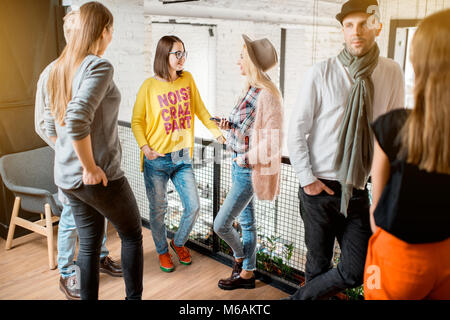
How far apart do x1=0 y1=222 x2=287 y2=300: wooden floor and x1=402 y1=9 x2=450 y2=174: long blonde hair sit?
4.96 feet

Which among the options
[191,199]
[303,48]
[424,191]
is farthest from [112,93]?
[303,48]

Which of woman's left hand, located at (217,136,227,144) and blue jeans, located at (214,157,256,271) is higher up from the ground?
woman's left hand, located at (217,136,227,144)

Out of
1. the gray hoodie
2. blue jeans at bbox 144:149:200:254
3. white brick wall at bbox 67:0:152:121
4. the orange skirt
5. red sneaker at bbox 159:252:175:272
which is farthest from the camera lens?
white brick wall at bbox 67:0:152:121

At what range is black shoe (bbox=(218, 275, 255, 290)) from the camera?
2549 mm

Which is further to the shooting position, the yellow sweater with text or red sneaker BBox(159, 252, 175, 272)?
red sneaker BBox(159, 252, 175, 272)

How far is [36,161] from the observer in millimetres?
3107

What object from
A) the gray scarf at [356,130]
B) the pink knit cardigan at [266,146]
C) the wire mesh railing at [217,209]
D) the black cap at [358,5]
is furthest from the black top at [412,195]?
the wire mesh railing at [217,209]

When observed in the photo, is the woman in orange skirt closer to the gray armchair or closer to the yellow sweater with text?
the yellow sweater with text

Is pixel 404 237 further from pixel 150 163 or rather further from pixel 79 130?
pixel 150 163

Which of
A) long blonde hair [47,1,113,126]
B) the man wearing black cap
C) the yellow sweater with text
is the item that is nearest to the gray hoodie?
long blonde hair [47,1,113,126]

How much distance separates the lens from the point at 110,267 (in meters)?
2.70

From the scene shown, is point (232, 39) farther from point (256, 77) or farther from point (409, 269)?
point (409, 269)

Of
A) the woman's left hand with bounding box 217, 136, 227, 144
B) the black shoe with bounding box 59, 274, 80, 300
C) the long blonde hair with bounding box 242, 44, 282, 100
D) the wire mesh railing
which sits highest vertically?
the long blonde hair with bounding box 242, 44, 282, 100

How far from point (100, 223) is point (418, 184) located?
1325 millimetres
